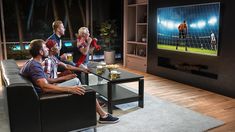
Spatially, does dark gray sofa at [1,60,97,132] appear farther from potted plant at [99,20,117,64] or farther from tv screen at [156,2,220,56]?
potted plant at [99,20,117,64]

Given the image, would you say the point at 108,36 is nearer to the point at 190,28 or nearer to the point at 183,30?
the point at 183,30

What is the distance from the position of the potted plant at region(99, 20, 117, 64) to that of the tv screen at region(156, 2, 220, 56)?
6.68ft

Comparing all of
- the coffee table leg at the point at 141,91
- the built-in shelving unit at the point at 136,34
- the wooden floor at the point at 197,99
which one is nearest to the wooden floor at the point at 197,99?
the wooden floor at the point at 197,99

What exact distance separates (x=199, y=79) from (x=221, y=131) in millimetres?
2004

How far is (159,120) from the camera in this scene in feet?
10.2

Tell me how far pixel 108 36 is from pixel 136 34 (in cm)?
116

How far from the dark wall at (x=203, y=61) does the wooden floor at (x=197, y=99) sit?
17cm

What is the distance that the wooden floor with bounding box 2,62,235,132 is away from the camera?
10.7ft

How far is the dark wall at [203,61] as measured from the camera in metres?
4.05

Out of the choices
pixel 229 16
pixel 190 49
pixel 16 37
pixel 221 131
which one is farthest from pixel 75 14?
pixel 221 131

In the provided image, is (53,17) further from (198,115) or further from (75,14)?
(198,115)

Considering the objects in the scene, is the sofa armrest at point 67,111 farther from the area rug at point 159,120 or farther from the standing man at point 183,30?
the standing man at point 183,30

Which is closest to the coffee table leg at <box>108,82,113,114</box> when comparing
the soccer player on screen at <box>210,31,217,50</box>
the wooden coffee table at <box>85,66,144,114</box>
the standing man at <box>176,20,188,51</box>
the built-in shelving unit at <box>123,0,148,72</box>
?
the wooden coffee table at <box>85,66,144,114</box>

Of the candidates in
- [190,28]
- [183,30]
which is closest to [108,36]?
[183,30]
